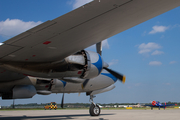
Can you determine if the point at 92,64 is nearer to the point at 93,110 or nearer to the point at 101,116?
the point at 93,110

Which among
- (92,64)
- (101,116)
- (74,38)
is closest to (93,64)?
(92,64)

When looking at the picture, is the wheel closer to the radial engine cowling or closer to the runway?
the runway

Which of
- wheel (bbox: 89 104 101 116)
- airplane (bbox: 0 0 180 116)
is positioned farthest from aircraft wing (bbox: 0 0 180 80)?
wheel (bbox: 89 104 101 116)

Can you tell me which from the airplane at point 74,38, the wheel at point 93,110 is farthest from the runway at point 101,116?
the airplane at point 74,38

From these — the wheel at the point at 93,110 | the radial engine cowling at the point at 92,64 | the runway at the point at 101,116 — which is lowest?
the runway at the point at 101,116

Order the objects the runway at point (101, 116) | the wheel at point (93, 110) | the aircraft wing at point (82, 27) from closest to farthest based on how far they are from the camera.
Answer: the aircraft wing at point (82, 27) < the runway at point (101, 116) < the wheel at point (93, 110)

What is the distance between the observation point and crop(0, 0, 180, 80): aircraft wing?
186 inches

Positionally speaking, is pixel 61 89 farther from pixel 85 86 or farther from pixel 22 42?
pixel 22 42

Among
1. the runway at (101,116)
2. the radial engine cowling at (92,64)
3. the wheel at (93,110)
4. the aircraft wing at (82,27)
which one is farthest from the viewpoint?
the wheel at (93,110)

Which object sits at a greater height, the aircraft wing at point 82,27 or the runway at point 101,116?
the aircraft wing at point 82,27

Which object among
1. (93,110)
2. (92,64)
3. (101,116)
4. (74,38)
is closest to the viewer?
(74,38)

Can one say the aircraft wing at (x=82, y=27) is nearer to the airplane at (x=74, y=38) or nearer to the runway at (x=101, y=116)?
the airplane at (x=74, y=38)

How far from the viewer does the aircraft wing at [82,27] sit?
4715 millimetres

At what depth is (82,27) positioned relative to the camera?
17.9 feet
